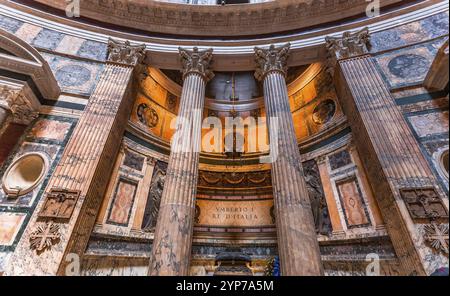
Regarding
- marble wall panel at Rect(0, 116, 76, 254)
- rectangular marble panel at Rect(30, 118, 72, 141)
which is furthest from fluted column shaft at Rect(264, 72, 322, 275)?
rectangular marble panel at Rect(30, 118, 72, 141)

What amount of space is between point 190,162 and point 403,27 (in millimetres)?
7871

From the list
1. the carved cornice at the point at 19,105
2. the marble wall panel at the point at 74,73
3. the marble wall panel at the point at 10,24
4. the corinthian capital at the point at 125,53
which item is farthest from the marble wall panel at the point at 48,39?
the carved cornice at the point at 19,105

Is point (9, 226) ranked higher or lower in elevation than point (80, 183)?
lower

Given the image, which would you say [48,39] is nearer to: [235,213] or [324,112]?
[235,213]

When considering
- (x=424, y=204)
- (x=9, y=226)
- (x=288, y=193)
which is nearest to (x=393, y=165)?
(x=424, y=204)

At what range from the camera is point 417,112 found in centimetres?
584

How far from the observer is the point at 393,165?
530cm

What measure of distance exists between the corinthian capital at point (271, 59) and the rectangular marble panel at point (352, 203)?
413 cm

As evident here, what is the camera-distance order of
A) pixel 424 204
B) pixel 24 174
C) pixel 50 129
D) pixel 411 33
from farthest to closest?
1. pixel 411 33
2. pixel 50 129
3. pixel 24 174
4. pixel 424 204

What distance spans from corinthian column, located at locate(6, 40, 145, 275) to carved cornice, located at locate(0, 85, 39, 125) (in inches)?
48.7

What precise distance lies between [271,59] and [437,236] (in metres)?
6.58

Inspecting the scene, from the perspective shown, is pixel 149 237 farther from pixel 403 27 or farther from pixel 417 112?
pixel 403 27
